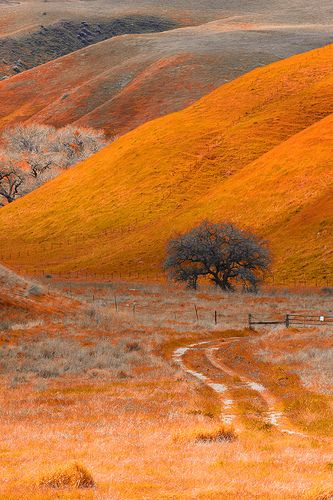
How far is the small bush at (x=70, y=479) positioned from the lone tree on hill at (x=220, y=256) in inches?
1975

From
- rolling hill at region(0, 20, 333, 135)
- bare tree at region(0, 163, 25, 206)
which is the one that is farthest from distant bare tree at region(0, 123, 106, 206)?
rolling hill at region(0, 20, 333, 135)

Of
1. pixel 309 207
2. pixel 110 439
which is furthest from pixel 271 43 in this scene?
pixel 110 439

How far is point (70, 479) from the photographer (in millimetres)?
10766

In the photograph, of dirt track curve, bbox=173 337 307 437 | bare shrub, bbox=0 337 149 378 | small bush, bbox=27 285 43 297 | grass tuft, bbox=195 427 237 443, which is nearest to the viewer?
grass tuft, bbox=195 427 237 443

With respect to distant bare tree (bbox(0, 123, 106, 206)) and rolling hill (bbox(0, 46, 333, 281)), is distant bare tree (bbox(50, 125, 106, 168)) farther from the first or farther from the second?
rolling hill (bbox(0, 46, 333, 281))

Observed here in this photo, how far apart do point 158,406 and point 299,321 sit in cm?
2522

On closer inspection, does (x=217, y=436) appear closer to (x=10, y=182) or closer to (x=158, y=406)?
(x=158, y=406)

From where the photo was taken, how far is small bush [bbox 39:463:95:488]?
10.7 meters

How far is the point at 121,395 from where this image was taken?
22.2 m

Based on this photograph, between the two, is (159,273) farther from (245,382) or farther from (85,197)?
(245,382)

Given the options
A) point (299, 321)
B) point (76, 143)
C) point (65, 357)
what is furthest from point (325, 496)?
point (76, 143)

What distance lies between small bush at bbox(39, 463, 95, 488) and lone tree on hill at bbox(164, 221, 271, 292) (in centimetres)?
5016

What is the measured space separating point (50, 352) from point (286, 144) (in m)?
69.2

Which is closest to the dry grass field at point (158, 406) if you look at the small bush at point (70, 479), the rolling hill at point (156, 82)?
the small bush at point (70, 479)
